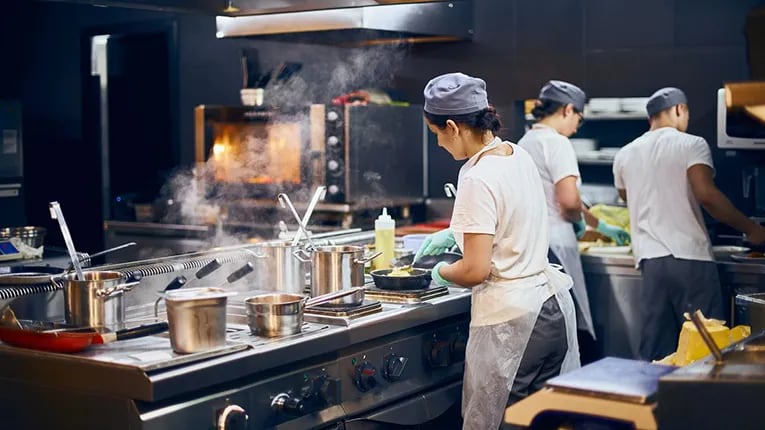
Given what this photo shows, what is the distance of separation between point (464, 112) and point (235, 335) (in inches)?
42.9

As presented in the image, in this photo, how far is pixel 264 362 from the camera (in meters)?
3.07

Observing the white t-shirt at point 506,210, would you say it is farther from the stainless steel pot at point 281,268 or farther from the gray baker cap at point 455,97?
the stainless steel pot at point 281,268

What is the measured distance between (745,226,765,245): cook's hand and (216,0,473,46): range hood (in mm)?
2005

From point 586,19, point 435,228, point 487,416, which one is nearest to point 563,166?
point 435,228

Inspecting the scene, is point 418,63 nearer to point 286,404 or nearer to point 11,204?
point 11,204

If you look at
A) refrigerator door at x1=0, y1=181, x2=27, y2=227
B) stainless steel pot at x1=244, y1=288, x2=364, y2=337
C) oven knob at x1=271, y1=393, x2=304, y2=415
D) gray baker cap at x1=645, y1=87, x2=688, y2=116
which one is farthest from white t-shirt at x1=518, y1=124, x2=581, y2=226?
refrigerator door at x1=0, y1=181, x2=27, y2=227

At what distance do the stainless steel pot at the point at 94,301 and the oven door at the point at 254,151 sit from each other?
2.78 meters

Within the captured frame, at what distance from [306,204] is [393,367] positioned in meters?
2.45

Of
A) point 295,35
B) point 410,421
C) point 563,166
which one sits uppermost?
point 295,35

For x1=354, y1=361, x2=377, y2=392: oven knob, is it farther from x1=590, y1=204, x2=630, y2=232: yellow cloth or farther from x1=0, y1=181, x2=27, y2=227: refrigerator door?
x1=0, y1=181, x2=27, y2=227: refrigerator door

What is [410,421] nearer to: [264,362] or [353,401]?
[353,401]

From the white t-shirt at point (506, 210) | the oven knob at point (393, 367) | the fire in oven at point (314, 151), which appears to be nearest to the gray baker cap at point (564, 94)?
the fire in oven at point (314, 151)

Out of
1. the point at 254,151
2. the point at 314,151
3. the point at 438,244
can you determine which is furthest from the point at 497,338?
the point at 254,151

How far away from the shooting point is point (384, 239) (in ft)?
14.6
